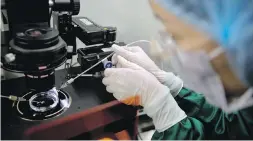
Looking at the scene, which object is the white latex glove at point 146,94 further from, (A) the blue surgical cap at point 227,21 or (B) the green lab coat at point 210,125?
(A) the blue surgical cap at point 227,21

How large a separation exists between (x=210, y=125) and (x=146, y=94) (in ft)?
0.86

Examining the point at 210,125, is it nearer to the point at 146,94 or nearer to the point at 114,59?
the point at 146,94

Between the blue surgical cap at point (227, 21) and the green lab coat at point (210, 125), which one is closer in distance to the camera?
the blue surgical cap at point (227, 21)

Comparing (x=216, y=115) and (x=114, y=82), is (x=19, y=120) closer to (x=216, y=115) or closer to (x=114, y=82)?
(x=114, y=82)

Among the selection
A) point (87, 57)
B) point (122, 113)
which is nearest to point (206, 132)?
point (122, 113)

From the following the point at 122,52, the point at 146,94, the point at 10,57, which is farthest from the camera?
the point at 122,52

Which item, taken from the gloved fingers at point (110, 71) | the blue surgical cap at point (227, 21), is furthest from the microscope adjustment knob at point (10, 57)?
the blue surgical cap at point (227, 21)

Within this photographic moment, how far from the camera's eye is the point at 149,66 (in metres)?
0.98

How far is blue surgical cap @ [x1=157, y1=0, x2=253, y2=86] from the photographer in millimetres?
660

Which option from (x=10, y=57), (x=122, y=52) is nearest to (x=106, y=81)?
(x=122, y=52)

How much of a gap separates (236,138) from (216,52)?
0.33 m

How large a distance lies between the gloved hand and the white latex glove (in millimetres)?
95

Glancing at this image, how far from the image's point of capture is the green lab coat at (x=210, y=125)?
0.79 m

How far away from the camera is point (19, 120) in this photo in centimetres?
71
